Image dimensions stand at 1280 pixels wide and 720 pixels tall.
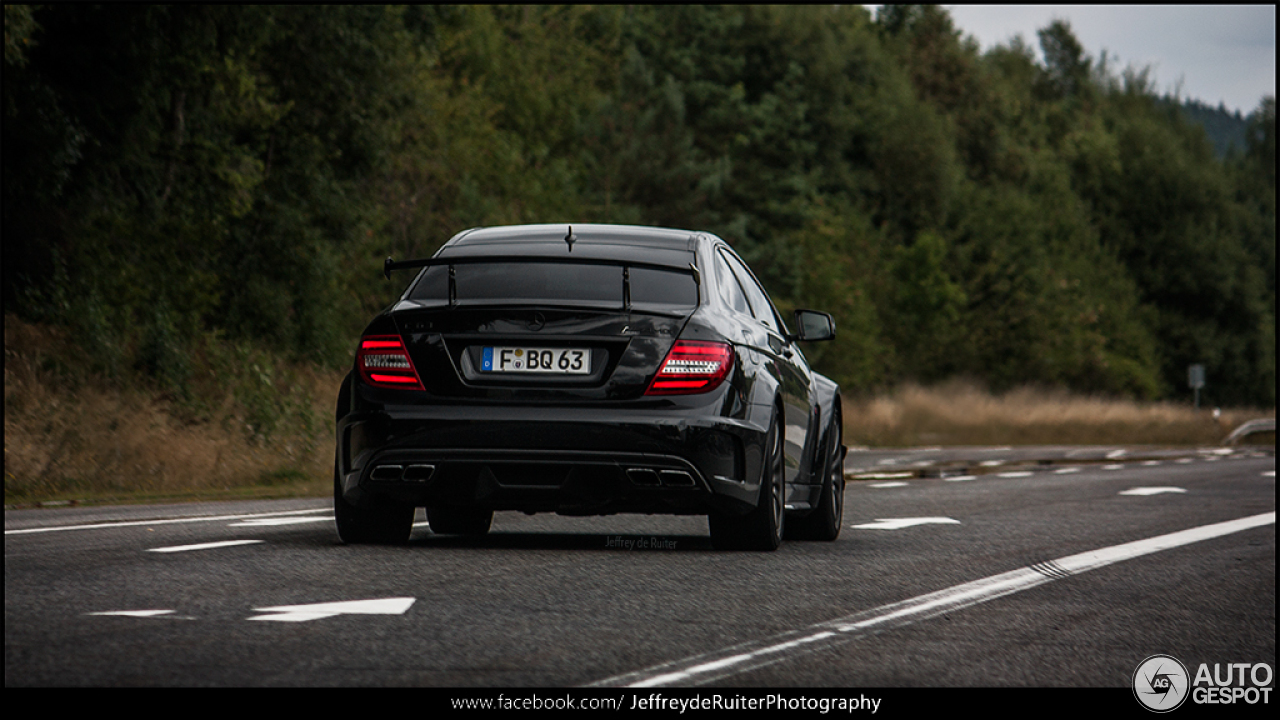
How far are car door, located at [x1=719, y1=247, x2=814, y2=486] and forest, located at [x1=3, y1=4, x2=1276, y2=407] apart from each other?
382 inches

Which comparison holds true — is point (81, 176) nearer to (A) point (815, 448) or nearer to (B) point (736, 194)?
(A) point (815, 448)

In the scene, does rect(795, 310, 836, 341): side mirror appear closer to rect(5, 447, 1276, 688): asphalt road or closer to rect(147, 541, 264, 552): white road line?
rect(5, 447, 1276, 688): asphalt road

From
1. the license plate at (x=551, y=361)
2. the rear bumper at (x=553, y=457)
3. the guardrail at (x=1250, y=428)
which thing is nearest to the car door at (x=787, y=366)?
the rear bumper at (x=553, y=457)

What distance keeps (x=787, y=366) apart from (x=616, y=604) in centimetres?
340

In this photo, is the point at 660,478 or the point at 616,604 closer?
the point at 616,604

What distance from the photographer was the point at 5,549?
29.3 feet

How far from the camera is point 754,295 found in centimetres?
1048

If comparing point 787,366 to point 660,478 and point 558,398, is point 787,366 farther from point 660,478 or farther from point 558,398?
point 558,398

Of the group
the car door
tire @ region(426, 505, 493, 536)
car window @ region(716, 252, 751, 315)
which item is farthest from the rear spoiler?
tire @ region(426, 505, 493, 536)

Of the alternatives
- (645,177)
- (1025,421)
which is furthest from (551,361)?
(645,177)

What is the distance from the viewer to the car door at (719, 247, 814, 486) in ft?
32.2

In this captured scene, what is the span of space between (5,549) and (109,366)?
13.7m

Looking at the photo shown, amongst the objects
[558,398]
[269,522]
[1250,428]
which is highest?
[558,398]
